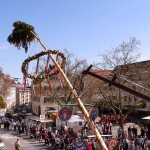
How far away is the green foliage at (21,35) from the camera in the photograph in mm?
18112

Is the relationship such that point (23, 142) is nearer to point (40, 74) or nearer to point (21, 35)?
point (40, 74)

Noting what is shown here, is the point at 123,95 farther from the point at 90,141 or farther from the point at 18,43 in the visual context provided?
the point at 18,43

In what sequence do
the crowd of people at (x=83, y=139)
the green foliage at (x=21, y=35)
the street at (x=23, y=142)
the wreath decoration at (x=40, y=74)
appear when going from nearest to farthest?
1. the wreath decoration at (x=40, y=74)
2. the green foliage at (x=21, y=35)
3. the crowd of people at (x=83, y=139)
4. the street at (x=23, y=142)

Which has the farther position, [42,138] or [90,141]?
[42,138]

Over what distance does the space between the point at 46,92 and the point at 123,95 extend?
49.2 feet

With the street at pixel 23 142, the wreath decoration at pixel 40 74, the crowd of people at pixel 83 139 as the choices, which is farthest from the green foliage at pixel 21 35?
the street at pixel 23 142

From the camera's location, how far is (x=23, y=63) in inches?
691

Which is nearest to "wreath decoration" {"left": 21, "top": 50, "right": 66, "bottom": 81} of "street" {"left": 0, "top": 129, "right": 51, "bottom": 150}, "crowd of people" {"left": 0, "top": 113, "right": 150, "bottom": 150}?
"crowd of people" {"left": 0, "top": 113, "right": 150, "bottom": 150}

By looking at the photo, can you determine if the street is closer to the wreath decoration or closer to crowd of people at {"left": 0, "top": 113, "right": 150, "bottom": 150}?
crowd of people at {"left": 0, "top": 113, "right": 150, "bottom": 150}

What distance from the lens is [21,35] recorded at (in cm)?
1825

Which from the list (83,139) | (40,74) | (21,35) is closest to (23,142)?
(83,139)

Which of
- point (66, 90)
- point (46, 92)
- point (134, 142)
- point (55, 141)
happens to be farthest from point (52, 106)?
point (134, 142)

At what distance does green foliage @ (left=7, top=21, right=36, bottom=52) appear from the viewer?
18.1 metres

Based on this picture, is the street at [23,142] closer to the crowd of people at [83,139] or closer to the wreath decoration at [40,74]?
the crowd of people at [83,139]
